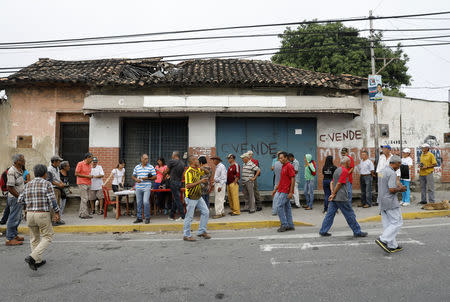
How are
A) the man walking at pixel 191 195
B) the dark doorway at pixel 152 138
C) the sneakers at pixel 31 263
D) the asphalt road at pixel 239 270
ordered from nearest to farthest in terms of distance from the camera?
the asphalt road at pixel 239 270 → the sneakers at pixel 31 263 → the man walking at pixel 191 195 → the dark doorway at pixel 152 138

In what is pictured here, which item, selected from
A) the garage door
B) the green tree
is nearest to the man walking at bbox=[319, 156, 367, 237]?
the garage door

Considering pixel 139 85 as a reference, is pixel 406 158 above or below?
below

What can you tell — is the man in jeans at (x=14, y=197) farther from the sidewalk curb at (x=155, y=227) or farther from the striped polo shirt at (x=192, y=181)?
the striped polo shirt at (x=192, y=181)

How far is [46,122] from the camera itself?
39.0 ft

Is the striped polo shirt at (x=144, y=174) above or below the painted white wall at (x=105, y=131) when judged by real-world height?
below

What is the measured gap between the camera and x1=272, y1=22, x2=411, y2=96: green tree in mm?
22219

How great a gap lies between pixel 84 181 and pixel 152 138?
9.86 feet

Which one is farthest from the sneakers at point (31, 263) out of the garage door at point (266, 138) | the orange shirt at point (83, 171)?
the garage door at point (266, 138)

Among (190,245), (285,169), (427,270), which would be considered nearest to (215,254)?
(190,245)

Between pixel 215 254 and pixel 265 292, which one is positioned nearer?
pixel 265 292

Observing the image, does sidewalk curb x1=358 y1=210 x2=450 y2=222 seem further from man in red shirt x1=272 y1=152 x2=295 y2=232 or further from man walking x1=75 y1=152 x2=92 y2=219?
man walking x1=75 y1=152 x2=92 y2=219

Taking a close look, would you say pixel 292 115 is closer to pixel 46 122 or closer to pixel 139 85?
pixel 139 85

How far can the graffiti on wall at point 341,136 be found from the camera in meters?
11.8

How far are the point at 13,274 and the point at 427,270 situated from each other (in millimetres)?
5996
